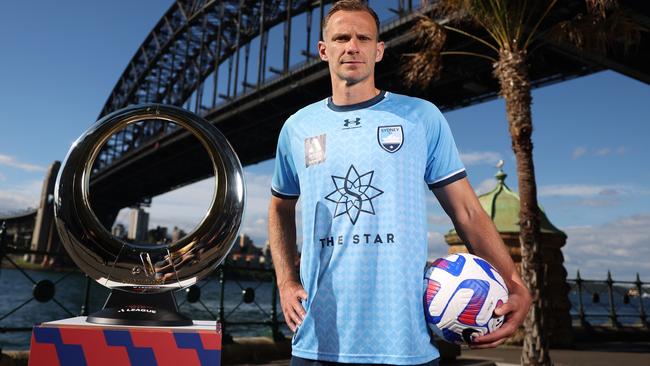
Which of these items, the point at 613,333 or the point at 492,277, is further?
the point at 613,333

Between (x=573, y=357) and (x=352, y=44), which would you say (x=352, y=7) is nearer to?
(x=352, y=44)

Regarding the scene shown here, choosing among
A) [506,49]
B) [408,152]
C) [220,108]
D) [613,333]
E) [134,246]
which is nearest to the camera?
[408,152]

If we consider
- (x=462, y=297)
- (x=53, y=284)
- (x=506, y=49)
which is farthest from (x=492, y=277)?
(x=506, y=49)

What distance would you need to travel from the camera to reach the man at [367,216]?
4.88 ft

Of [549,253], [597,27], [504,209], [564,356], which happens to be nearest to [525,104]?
[597,27]

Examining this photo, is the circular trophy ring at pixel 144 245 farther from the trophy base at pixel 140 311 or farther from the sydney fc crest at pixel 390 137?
the sydney fc crest at pixel 390 137

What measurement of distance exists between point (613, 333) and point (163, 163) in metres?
32.0

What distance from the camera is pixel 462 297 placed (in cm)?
152

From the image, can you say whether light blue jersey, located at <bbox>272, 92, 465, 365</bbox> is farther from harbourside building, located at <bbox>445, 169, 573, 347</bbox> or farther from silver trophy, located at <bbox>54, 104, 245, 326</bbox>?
harbourside building, located at <bbox>445, 169, 573, 347</bbox>

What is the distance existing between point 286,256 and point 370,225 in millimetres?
433

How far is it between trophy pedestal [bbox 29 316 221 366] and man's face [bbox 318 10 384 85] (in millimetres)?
883

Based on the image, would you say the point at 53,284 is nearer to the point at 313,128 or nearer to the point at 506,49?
the point at 313,128

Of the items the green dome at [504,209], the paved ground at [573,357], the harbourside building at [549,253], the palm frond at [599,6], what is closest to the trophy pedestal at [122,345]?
the paved ground at [573,357]

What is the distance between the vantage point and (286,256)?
1.84m
